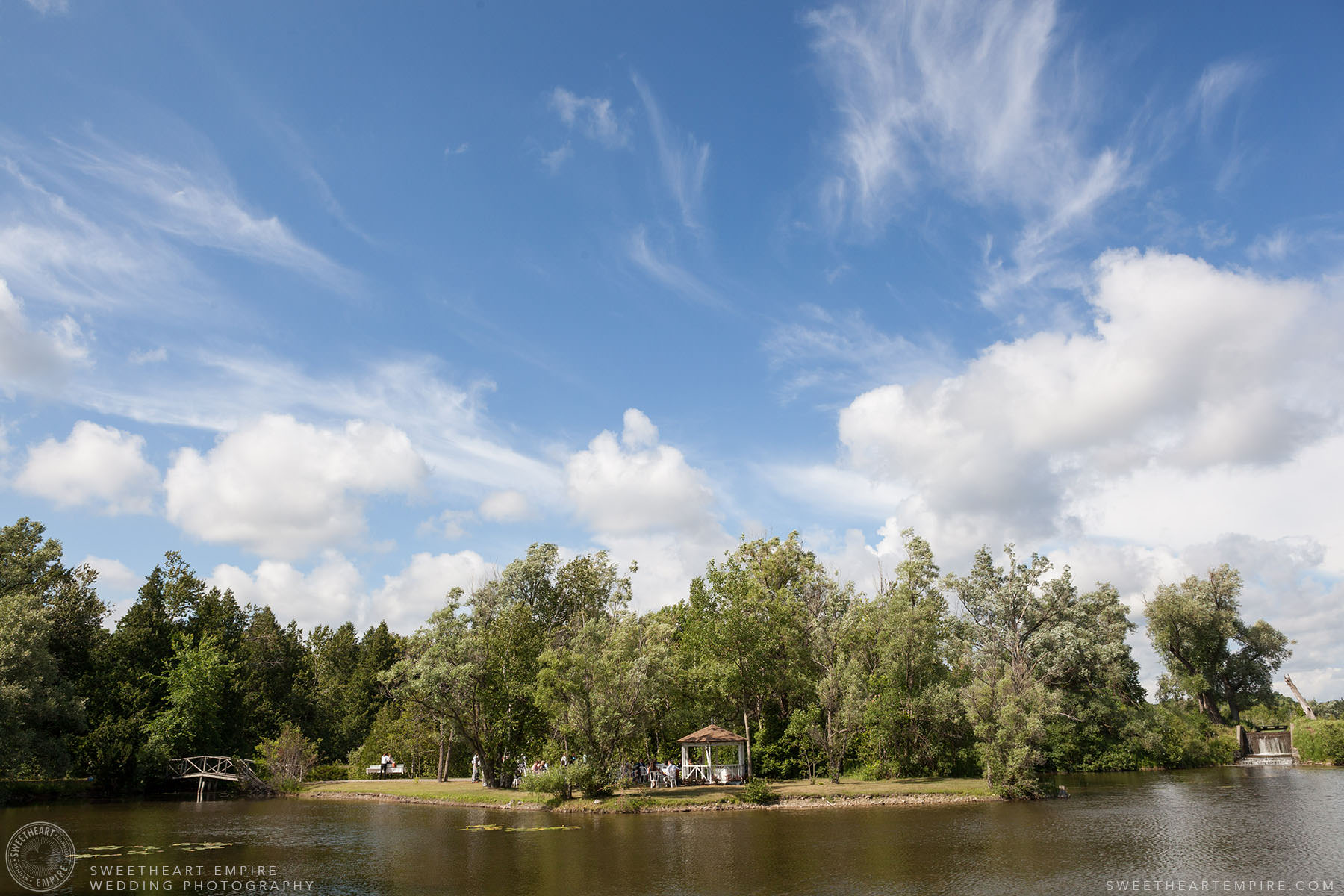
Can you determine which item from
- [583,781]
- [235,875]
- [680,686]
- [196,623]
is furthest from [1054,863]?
[196,623]

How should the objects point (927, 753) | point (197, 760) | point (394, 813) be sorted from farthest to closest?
point (197, 760), point (927, 753), point (394, 813)

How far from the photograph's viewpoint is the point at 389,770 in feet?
203

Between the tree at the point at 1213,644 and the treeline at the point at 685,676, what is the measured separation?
0.19 metres

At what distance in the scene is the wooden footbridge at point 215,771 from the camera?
54281 millimetres

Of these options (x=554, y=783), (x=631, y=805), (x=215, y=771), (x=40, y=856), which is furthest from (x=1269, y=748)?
(x=215, y=771)

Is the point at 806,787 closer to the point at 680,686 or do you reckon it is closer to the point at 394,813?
the point at 680,686

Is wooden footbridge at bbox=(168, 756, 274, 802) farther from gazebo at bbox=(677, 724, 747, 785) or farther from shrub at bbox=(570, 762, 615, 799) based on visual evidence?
gazebo at bbox=(677, 724, 747, 785)

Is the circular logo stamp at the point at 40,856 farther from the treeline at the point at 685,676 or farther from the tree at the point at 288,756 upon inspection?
the tree at the point at 288,756

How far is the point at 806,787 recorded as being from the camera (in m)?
41.7

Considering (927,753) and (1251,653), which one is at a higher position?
(1251,653)

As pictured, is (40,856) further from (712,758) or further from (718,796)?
(712,758)

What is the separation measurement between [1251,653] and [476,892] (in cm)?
7608

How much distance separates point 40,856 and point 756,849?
22830 mm

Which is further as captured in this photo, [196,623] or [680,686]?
[196,623]
